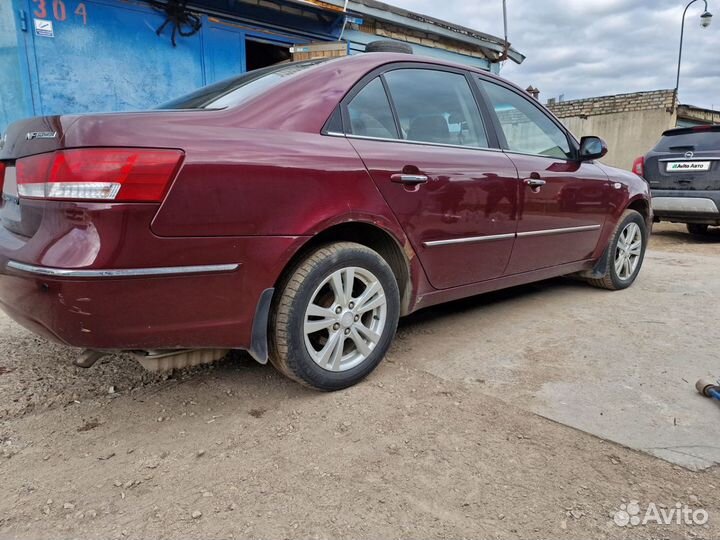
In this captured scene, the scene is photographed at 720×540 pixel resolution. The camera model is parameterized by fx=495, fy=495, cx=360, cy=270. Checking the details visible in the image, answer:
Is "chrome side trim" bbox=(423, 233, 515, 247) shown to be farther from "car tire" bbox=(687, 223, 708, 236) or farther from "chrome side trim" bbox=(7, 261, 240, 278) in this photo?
"car tire" bbox=(687, 223, 708, 236)

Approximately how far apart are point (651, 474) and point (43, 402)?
100 inches

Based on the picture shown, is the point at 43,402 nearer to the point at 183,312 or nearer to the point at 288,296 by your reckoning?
the point at 183,312

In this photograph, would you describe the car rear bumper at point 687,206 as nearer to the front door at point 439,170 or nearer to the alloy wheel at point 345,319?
the front door at point 439,170

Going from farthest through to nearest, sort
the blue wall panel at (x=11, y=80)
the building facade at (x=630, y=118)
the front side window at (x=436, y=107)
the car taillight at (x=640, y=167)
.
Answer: the building facade at (x=630, y=118), the car taillight at (x=640, y=167), the blue wall panel at (x=11, y=80), the front side window at (x=436, y=107)

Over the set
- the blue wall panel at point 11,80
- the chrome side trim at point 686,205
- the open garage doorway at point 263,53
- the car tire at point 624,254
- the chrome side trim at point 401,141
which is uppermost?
the open garage doorway at point 263,53

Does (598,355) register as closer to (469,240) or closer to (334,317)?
(469,240)

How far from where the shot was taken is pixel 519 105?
11.3ft

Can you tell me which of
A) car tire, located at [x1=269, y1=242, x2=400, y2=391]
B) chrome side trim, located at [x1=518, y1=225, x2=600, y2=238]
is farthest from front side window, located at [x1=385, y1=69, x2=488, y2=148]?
car tire, located at [x1=269, y1=242, x2=400, y2=391]

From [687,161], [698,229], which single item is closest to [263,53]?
[687,161]

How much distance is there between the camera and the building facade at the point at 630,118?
51.2ft

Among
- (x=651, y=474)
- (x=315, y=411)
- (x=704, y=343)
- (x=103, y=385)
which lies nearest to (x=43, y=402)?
(x=103, y=385)

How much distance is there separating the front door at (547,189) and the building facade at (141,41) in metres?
4.48

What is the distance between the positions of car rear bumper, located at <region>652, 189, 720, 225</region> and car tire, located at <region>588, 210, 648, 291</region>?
10.5 feet

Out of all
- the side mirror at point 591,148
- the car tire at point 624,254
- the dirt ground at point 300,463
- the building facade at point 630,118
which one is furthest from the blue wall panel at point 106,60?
the building facade at point 630,118
